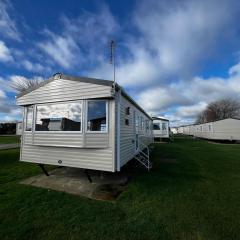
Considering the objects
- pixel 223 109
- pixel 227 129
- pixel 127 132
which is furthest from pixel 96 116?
pixel 223 109

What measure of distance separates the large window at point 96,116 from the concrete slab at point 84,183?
6.06ft

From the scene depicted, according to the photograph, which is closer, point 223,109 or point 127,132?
point 127,132

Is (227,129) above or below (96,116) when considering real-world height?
above

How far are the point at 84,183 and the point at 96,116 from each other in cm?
234

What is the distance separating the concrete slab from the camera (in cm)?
545

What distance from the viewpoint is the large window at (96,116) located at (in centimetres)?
586

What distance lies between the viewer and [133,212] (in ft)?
14.0

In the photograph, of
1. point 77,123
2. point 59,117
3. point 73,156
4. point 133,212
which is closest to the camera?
point 133,212

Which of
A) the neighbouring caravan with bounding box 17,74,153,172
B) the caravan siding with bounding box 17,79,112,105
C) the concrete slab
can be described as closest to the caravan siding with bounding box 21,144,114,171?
the neighbouring caravan with bounding box 17,74,153,172

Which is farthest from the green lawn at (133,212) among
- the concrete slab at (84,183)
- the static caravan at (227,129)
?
the static caravan at (227,129)

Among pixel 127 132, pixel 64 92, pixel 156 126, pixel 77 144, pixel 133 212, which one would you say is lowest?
pixel 133 212

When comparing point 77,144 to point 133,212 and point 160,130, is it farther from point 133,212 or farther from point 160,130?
point 160,130

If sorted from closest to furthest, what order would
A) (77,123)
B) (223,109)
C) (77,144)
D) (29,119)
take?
1. (77,144)
2. (77,123)
3. (29,119)
4. (223,109)

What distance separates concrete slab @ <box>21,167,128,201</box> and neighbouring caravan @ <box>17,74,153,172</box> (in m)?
0.65
